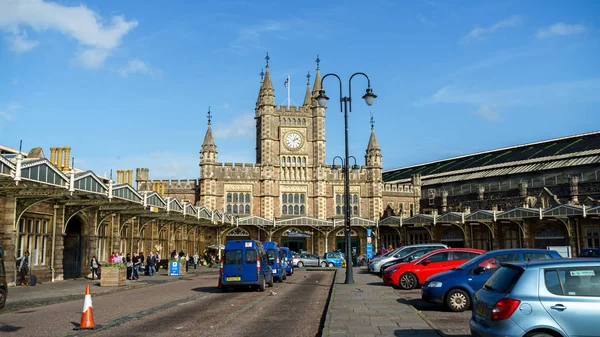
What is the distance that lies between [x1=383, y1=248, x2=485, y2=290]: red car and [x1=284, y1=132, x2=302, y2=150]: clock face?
42.2 metres

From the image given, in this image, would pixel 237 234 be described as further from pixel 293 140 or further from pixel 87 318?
pixel 87 318

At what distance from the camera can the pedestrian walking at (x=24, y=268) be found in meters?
24.0

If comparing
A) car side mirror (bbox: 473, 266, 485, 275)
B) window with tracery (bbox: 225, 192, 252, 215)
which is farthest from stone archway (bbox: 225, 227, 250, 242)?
car side mirror (bbox: 473, 266, 485, 275)

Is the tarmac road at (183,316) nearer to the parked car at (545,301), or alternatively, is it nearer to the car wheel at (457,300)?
the car wheel at (457,300)

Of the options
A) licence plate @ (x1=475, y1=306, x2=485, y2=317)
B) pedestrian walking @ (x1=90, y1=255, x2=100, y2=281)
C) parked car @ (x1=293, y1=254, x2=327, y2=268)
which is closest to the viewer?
licence plate @ (x1=475, y1=306, x2=485, y2=317)

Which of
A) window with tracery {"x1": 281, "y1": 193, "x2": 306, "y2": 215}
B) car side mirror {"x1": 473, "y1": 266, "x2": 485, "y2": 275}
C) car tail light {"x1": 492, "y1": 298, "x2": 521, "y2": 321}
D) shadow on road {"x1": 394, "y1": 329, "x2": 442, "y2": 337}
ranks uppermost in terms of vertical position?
window with tracery {"x1": 281, "y1": 193, "x2": 306, "y2": 215}

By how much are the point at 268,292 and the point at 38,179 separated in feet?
30.7

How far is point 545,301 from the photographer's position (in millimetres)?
7559

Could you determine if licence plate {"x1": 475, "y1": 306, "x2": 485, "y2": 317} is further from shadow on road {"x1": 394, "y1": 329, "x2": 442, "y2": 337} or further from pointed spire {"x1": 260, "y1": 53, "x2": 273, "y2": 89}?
pointed spire {"x1": 260, "y1": 53, "x2": 273, "y2": 89}

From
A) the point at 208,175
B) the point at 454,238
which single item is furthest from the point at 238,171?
the point at 454,238

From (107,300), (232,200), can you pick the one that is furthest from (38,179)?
(232,200)

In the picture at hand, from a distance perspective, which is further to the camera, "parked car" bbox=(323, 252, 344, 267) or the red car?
"parked car" bbox=(323, 252, 344, 267)

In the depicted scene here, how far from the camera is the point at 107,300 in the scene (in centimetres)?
1941

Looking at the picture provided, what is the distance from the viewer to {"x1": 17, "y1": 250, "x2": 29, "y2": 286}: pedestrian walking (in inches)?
943
